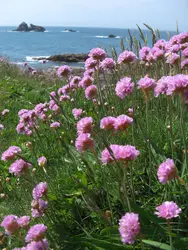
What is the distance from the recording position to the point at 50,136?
13.6 feet

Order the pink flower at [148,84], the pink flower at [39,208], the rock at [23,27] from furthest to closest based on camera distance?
the rock at [23,27] < the pink flower at [148,84] < the pink flower at [39,208]

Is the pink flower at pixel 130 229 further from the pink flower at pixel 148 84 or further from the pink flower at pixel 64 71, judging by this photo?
the pink flower at pixel 64 71

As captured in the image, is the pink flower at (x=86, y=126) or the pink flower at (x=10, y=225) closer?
the pink flower at (x=10, y=225)

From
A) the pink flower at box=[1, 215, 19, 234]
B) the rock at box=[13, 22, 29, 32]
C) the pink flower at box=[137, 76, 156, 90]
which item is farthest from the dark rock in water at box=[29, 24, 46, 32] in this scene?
the pink flower at box=[1, 215, 19, 234]

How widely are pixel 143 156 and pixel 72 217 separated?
732 mm

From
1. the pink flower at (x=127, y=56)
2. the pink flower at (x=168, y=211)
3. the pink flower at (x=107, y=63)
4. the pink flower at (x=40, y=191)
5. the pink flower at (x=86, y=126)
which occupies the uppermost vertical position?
the pink flower at (x=127, y=56)

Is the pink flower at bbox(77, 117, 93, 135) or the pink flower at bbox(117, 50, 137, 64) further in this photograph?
the pink flower at bbox(117, 50, 137, 64)

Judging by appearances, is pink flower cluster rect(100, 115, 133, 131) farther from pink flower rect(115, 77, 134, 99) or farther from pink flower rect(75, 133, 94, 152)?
pink flower rect(115, 77, 134, 99)

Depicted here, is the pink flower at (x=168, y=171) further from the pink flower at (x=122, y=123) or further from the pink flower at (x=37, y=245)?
the pink flower at (x=37, y=245)

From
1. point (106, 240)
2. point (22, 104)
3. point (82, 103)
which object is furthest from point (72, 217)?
point (22, 104)

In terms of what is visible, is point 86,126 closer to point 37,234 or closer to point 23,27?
point 37,234

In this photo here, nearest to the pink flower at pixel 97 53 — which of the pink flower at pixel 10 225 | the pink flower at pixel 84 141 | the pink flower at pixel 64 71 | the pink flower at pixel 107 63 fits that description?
the pink flower at pixel 107 63

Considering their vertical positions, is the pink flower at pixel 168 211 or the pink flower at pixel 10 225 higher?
the pink flower at pixel 168 211

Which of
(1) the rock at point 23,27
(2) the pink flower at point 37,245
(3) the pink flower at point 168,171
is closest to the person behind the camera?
(3) the pink flower at point 168,171
